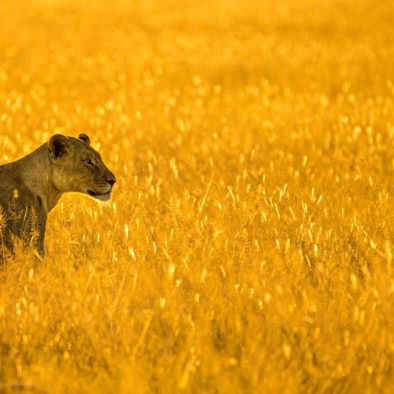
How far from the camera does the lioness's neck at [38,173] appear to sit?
5.56m

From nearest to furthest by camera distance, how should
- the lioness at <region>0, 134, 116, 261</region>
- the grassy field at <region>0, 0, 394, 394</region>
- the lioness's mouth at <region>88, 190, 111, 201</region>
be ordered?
the grassy field at <region>0, 0, 394, 394</region>, the lioness at <region>0, 134, 116, 261</region>, the lioness's mouth at <region>88, 190, 111, 201</region>

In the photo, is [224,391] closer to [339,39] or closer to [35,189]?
[35,189]

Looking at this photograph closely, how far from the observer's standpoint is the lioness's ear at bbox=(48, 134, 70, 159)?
5570mm

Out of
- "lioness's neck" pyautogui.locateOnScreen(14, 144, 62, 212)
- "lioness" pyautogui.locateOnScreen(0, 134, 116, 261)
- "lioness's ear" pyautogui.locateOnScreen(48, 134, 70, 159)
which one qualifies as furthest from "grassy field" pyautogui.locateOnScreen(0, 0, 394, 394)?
"lioness's ear" pyautogui.locateOnScreen(48, 134, 70, 159)

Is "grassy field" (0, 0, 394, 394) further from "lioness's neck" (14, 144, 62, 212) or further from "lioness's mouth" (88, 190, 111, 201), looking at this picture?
"lioness's neck" (14, 144, 62, 212)

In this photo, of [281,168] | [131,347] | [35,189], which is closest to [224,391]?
[131,347]

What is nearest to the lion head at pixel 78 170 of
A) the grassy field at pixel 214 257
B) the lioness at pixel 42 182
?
the lioness at pixel 42 182

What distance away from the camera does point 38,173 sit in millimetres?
5602

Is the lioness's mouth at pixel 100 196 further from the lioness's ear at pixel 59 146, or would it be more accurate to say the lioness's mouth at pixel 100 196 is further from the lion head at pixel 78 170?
the lioness's ear at pixel 59 146

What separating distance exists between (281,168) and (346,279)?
10.4 feet

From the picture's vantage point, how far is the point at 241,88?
14.4 m

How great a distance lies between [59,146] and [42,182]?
0.26 m

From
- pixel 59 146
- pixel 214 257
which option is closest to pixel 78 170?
pixel 59 146

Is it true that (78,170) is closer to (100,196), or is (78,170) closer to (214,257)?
(100,196)
